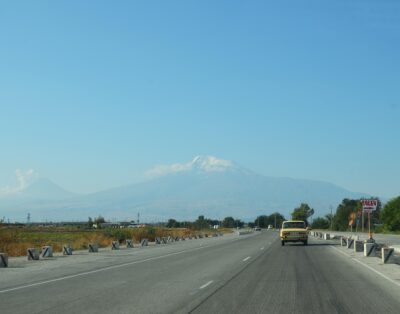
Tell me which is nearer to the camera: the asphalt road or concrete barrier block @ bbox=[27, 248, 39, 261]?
the asphalt road

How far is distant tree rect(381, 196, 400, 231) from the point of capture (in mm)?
116375

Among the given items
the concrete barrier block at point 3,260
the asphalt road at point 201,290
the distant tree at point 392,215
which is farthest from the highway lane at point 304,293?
the distant tree at point 392,215

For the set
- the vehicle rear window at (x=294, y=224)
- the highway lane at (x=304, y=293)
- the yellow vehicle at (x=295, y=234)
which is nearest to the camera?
the highway lane at (x=304, y=293)


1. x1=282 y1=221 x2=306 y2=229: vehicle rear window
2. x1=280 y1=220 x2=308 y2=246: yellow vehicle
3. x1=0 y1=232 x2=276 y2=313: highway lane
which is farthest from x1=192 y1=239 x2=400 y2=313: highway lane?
x1=282 y1=221 x2=306 y2=229: vehicle rear window

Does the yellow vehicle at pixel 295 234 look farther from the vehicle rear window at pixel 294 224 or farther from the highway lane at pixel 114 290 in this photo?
the highway lane at pixel 114 290

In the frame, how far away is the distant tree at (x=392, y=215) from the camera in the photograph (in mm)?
116375

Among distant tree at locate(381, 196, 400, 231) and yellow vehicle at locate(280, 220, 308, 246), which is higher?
distant tree at locate(381, 196, 400, 231)

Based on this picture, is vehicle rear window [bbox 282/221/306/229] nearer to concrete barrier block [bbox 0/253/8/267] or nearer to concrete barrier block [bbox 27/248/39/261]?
concrete barrier block [bbox 27/248/39/261]

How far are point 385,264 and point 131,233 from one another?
47670mm

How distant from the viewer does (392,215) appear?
120188 mm

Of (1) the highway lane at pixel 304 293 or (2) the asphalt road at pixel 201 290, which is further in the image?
(2) the asphalt road at pixel 201 290

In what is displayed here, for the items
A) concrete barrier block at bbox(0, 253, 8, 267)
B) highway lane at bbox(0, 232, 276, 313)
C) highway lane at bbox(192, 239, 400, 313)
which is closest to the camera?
highway lane at bbox(192, 239, 400, 313)

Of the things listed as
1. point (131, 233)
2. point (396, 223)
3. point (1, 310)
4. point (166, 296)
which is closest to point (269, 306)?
point (166, 296)

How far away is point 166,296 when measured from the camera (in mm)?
14086
